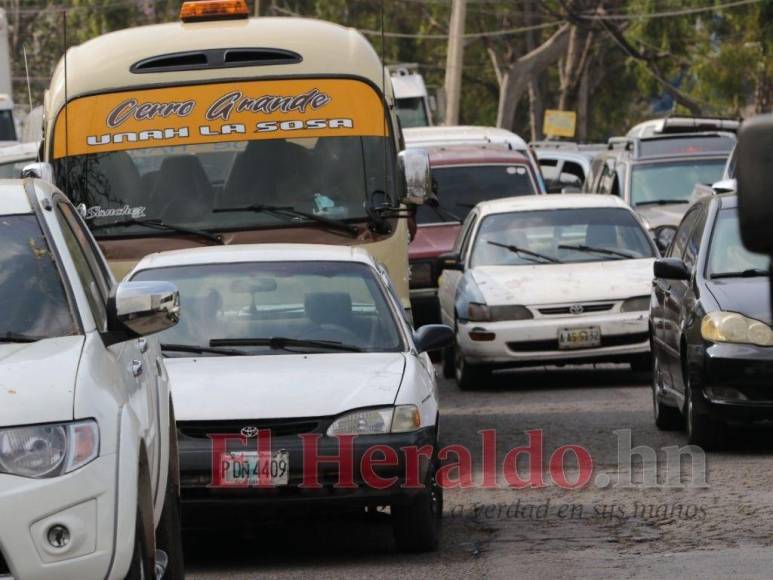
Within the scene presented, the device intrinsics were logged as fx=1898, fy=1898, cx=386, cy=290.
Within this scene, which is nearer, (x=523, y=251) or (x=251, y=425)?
(x=251, y=425)

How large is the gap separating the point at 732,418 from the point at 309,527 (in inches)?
115

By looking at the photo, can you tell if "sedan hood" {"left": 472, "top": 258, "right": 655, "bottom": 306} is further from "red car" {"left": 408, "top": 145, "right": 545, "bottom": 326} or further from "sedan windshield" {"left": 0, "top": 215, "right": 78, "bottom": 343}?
"sedan windshield" {"left": 0, "top": 215, "right": 78, "bottom": 343}

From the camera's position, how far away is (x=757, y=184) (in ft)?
11.2

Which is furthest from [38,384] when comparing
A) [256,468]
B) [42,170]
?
[42,170]

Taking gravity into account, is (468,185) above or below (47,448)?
below

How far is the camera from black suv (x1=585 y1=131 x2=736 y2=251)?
78.0 ft

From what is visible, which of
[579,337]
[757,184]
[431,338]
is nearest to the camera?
[757,184]

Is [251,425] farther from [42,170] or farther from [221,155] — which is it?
[221,155]

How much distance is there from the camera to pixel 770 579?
305 inches

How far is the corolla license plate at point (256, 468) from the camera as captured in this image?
8.53 metres

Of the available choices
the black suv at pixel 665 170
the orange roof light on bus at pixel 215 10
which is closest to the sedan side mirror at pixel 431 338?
the orange roof light on bus at pixel 215 10

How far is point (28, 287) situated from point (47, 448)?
1.15 meters

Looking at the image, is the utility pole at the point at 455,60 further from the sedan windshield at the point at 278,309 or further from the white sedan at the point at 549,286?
the sedan windshield at the point at 278,309

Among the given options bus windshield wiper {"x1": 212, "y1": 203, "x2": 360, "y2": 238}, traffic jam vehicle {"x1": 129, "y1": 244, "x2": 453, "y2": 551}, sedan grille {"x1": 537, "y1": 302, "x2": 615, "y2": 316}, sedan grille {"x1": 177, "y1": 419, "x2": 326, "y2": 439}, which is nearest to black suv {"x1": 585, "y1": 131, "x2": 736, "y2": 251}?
sedan grille {"x1": 537, "y1": 302, "x2": 615, "y2": 316}
